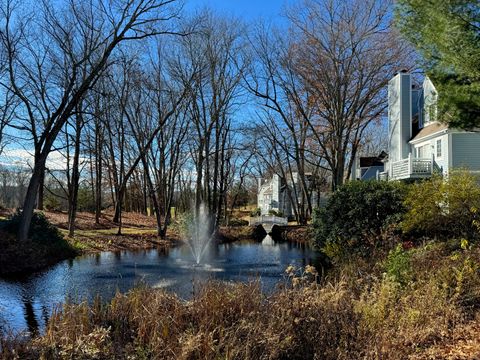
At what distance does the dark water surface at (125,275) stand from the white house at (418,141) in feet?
25.9

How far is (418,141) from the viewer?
23656mm

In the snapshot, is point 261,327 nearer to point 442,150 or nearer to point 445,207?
point 445,207

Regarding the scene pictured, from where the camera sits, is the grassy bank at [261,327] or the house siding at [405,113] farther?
the house siding at [405,113]

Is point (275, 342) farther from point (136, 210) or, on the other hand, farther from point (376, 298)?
point (136, 210)

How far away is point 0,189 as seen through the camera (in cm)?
5084

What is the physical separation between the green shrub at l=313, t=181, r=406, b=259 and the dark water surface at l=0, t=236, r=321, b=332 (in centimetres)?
130

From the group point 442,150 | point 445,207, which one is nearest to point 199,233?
point 442,150

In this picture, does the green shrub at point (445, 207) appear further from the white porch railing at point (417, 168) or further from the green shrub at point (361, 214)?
the white porch railing at point (417, 168)

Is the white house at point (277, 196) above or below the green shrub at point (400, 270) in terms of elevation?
above

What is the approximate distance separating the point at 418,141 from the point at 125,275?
18.1 m

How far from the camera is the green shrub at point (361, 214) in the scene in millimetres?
13803

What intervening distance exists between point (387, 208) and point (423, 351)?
9.67m

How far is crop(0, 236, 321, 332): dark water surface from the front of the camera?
8.70m

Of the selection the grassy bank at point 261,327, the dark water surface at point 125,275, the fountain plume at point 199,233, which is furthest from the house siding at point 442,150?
the grassy bank at point 261,327
